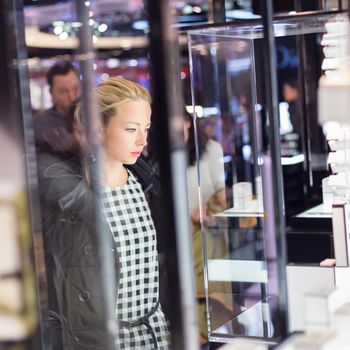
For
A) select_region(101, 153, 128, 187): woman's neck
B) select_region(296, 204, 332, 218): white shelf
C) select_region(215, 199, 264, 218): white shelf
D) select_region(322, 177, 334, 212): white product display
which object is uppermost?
select_region(101, 153, 128, 187): woman's neck

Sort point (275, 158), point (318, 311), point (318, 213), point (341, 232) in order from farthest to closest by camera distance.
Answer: point (318, 213) → point (341, 232) → point (275, 158) → point (318, 311)

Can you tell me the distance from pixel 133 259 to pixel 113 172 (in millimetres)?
282

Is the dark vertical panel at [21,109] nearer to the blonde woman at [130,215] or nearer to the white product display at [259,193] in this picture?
the blonde woman at [130,215]

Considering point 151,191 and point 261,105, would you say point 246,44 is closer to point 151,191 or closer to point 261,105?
point 261,105

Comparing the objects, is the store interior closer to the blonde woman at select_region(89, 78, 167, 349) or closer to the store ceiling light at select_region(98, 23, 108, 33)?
the blonde woman at select_region(89, 78, 167, 349)

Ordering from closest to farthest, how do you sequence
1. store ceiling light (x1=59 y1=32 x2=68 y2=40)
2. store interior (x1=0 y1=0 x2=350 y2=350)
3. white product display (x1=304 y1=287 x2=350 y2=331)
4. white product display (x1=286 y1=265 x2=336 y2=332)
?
1. white product display (x1=304 y1=287 x2=350 y2=331)
2. store interior (x1=0 y1=0 x2=350 y2=350)
3. white product display (x1=286 y1=265 x2=336 y2=332)
4. store ceiling light (x1=59 y1=32 x2=68 y2=40)

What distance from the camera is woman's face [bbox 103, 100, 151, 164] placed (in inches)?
105

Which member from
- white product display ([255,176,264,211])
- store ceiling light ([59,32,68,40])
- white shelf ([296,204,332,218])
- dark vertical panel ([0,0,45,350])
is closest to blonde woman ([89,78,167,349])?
dark vertical panel ([0,0,45,350])

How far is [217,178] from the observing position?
4.12 meters

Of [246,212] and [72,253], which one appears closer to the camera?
[72,253]

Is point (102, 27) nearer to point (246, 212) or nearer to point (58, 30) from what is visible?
point (58, 30)

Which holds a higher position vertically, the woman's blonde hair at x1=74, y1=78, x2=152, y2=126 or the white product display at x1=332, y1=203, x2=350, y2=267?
the woman's blonde hair at x1=74, y1=78, x2=152, y2=126

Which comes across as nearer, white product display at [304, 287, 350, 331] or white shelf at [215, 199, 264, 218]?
white product display at [304, 287, 350, 331]

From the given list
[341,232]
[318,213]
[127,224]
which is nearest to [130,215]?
[127,224]
